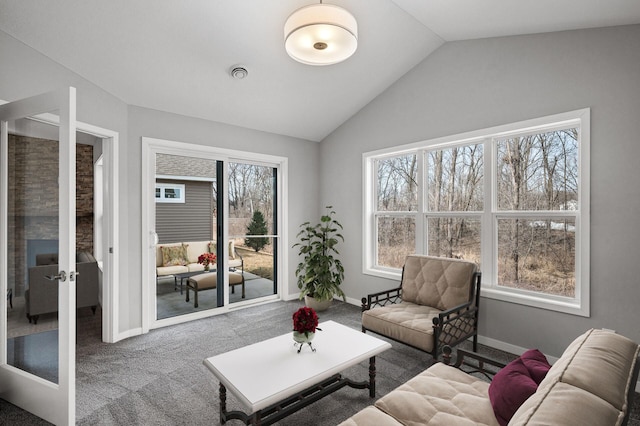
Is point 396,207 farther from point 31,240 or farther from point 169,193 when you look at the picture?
point 31,240

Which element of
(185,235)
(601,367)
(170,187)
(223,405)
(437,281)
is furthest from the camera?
(185,235)

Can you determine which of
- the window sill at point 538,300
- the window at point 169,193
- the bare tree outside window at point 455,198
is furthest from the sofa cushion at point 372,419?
the window at point 169,193

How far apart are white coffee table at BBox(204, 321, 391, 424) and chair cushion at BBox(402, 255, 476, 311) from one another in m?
1.09

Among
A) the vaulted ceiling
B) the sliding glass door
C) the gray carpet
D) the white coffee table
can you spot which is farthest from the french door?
the sliding glass door

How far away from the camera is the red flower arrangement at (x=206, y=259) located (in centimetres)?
421

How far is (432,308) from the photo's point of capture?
314cm

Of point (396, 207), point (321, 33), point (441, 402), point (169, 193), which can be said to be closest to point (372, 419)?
point (441, 402)

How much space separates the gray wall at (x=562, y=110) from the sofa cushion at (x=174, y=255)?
123 inches

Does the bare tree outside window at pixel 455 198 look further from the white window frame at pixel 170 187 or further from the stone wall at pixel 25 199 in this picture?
the stone wall at pixel 25 199

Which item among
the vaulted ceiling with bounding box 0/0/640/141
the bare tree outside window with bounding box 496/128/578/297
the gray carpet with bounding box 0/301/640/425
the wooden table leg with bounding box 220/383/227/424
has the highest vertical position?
the vaulted ceiling with bounding box 0/0/640/141

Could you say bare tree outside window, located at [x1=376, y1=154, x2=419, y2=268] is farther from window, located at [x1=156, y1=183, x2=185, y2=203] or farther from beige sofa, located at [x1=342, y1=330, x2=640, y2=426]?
window, located at [x1=156, y1=183, x2=185, y2=203]

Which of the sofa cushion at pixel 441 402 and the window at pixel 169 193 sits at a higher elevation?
the window at pixel 169 193

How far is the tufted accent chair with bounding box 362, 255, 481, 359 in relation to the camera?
104 inches

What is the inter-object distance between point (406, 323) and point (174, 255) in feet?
9.60
